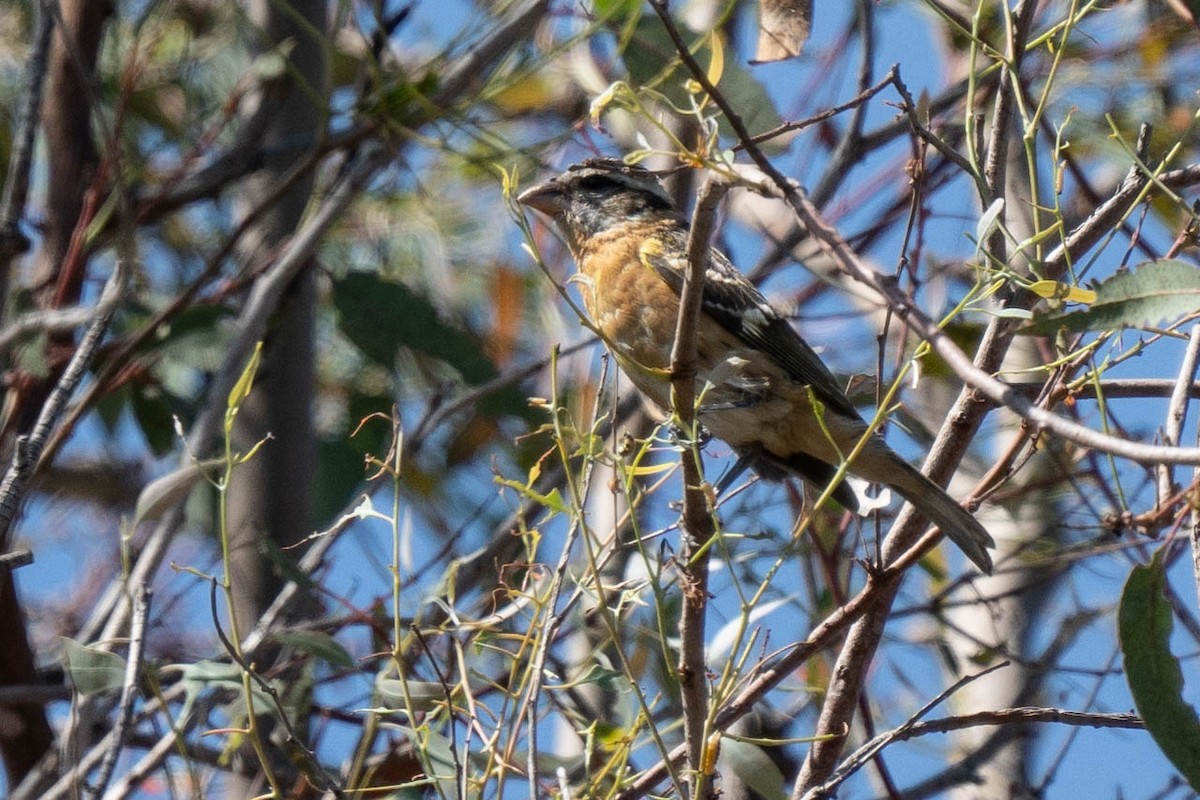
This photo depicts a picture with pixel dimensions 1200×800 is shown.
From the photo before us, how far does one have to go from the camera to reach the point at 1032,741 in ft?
17.8

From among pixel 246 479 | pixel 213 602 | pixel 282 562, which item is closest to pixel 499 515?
pixel 246 479

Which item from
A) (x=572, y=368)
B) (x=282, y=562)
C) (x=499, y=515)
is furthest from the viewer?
(x=499, y=515)

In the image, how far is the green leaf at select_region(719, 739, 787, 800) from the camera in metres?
2.71

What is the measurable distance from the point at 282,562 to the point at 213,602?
0.95m

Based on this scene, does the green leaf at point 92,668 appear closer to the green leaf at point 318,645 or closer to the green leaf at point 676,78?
the green leaf at point 318,645

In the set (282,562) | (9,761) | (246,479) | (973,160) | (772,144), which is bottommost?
(9,761)

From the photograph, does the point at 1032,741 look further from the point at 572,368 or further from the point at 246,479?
the point at 246,479

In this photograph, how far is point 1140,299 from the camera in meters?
1.91

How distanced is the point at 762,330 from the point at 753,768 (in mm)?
1414

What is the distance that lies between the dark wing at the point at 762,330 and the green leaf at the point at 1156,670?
170cm

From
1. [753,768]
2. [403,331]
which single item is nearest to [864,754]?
[753,768]

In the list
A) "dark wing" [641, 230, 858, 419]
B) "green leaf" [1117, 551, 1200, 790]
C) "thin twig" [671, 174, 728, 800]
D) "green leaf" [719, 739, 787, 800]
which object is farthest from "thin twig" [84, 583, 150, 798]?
"dark wing" [641, 230, 858, 419]

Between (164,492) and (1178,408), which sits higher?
(1178,408)

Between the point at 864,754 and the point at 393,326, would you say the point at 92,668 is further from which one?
the point at 393,326
